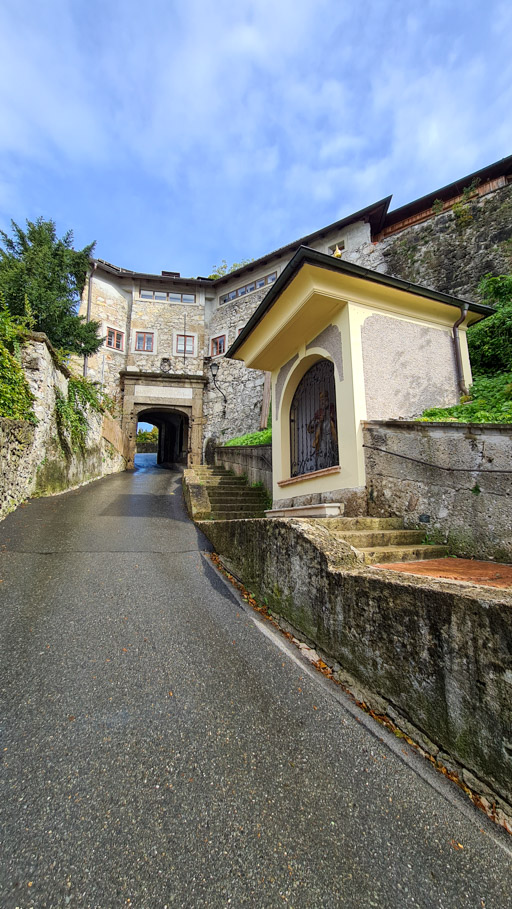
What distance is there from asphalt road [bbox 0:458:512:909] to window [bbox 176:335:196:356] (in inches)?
742

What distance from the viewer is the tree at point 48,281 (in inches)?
454

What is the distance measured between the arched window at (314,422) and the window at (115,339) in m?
15.4

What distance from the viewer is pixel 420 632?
2.00m

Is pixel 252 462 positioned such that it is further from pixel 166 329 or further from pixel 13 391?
pixel 166 329

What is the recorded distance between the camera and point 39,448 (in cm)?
761

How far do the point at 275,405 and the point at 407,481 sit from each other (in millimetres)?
3733

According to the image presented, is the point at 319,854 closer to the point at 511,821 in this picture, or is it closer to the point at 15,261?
the point at 511,821

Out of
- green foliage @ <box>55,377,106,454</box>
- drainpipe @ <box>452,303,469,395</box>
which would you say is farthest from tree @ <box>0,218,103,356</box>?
drainpipe @ <box>452,303,469,395</box>

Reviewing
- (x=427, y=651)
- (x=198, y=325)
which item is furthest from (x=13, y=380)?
(x=198, y=325)

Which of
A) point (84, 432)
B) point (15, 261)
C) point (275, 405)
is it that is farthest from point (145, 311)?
point (275, 405)

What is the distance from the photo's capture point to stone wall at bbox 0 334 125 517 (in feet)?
20.2

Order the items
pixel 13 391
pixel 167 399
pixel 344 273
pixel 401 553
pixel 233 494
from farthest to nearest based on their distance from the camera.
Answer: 1. pixel 167 399
2. pixel 233 494
3. pixel 13 391
4. pixel 344 273
5. pixel 401 553

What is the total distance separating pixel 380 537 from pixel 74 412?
864cm

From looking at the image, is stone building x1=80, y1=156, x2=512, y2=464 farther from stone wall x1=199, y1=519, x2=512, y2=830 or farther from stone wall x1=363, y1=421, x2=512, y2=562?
stone wall x1=199, y1=519, x2=512, y2=830
